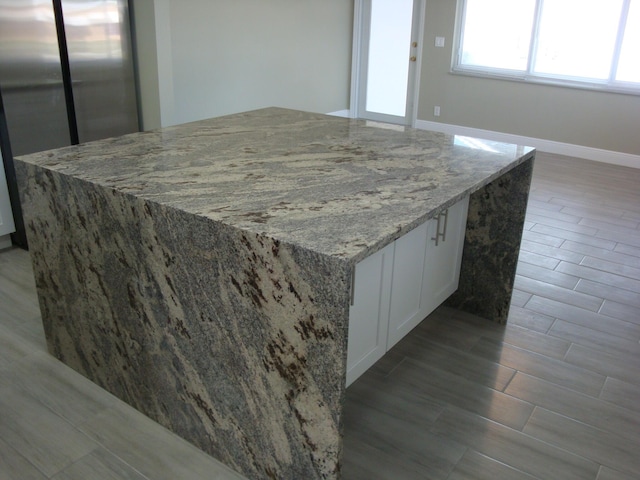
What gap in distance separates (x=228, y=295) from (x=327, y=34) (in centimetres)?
569

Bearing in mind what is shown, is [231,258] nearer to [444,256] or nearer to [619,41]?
[444,256]

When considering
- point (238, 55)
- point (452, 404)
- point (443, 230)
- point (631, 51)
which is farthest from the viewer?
point (631, 51)

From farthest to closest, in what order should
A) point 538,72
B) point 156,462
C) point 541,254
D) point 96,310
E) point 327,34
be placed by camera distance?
point 327,34, point 538,72, point 541,254, point 96,310, point 156,462

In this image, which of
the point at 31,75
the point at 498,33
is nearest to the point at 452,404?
the point at 31,75

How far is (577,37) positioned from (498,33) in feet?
2.84

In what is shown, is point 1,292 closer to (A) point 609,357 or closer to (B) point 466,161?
(B) point 466,161

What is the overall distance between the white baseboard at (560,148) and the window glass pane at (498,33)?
764mm

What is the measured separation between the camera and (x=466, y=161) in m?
2.54

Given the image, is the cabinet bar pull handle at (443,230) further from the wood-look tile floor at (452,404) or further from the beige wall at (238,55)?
the beige wall at (238,55)

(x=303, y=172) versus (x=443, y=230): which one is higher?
(x=303, y=172)

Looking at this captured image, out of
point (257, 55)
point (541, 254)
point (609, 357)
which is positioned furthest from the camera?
point (257, 55)

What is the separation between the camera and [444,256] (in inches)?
108

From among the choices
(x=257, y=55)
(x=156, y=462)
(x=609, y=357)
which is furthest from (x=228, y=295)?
(x=257, y=55)

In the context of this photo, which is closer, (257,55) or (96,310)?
(96,310)
